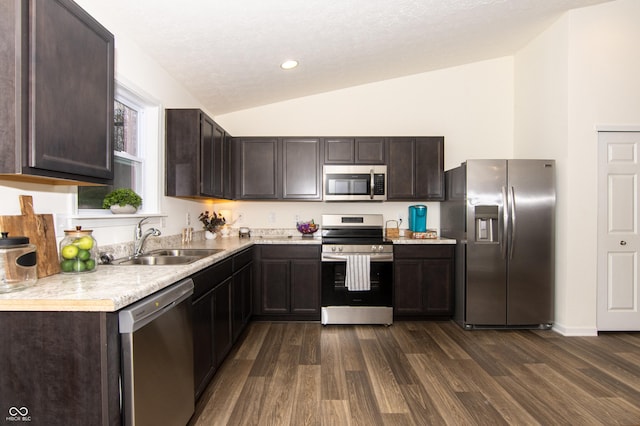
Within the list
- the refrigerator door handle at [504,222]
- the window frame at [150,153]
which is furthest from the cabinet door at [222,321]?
the refrigerator door handle at [504,222]

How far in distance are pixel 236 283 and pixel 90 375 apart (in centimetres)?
173

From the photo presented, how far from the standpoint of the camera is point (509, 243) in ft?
11.1

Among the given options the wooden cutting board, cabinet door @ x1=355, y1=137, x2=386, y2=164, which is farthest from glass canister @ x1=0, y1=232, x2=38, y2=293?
cabinet door @ x1=355, y1=137, x2=386, y2=164

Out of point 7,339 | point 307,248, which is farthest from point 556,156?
point 7,339

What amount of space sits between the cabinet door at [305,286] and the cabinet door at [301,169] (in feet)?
2.75

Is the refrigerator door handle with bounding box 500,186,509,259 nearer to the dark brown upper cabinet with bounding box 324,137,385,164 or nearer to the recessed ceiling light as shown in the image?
the dark brown upper cabinet with bounding box 324,137,385,164

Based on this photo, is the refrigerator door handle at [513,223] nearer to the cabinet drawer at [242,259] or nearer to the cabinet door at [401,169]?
the cabinet door at [401,169]

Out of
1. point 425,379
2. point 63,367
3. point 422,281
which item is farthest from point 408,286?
point 63,367

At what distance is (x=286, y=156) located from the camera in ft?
13.1

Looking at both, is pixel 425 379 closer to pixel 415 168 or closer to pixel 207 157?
pixel 415 168

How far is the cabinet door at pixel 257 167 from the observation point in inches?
157

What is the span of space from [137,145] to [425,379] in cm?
294

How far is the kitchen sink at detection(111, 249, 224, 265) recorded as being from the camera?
89.9 inches

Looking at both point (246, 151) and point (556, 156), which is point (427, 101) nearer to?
point (556, 156)
